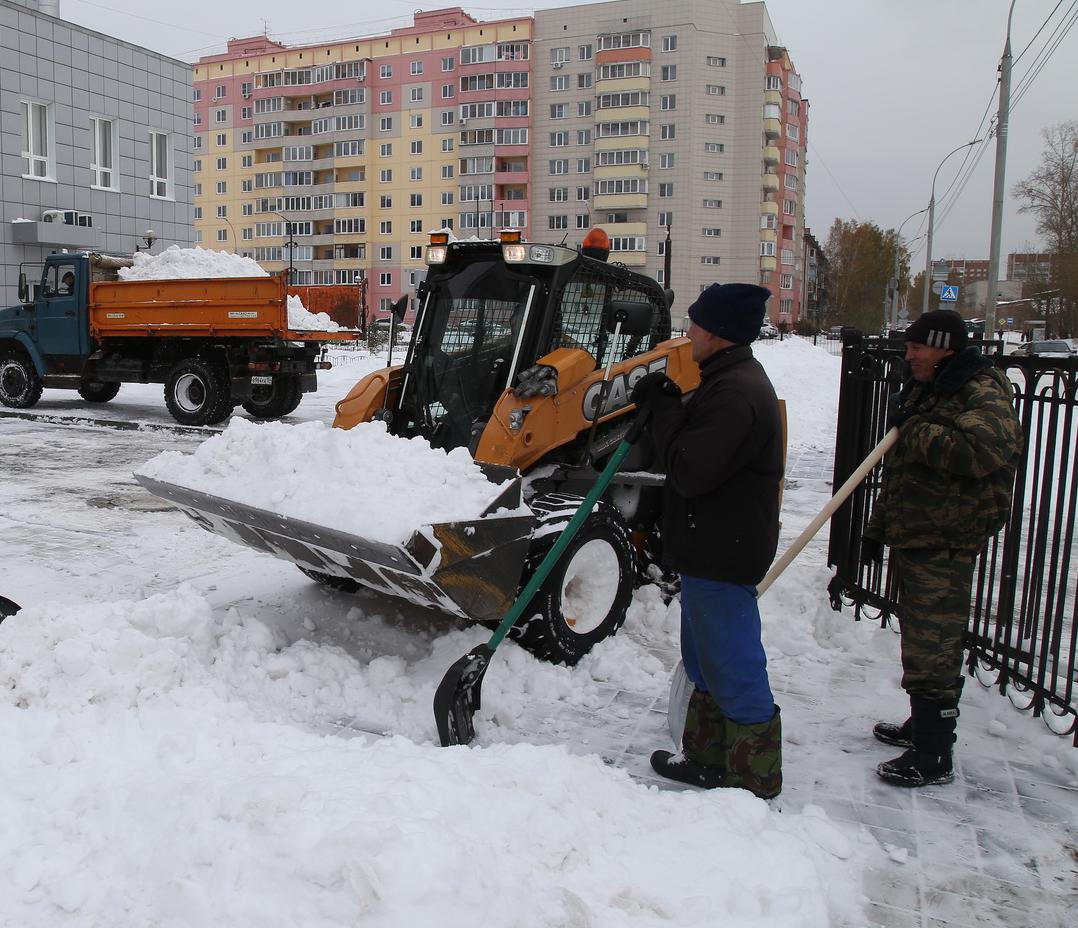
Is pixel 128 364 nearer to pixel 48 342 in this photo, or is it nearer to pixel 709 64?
pixel 48 342

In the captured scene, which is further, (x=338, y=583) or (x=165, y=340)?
(x=165, y=340)

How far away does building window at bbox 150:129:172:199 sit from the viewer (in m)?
23.5

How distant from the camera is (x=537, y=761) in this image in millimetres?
3135

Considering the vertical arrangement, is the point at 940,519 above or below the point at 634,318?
below

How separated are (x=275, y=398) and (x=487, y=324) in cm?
974

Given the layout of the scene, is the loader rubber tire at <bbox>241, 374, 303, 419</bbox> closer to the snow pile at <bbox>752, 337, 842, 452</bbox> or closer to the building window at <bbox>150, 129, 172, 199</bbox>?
the snow pile at <bbox>752, 337, 842, 452</bbox>

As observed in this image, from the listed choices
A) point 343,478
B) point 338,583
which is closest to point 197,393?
point 338,583

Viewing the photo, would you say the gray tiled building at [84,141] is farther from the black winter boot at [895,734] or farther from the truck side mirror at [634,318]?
the black winter boot at [895,734]

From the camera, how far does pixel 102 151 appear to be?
22.3 metres

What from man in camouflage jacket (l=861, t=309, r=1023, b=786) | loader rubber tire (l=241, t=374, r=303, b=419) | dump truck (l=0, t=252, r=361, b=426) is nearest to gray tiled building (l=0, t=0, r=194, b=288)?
dump truck (l=0, t=252, r=361, b=426)

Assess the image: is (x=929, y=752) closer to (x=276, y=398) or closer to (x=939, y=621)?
(x=939, y=621)

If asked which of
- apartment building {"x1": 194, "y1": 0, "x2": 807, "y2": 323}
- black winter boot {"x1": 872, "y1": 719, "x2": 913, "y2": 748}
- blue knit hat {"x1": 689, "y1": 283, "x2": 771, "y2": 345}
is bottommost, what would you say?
black winter boot {"x1": 872, "y1": 719, "x2": 913, "y2": 748}

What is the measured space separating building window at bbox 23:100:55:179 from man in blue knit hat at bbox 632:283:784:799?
21968mm

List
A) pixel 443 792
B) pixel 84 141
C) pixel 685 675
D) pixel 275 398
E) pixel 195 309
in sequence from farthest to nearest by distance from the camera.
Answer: pixel 84 141, pixel 275 398, pixel 195 309, pixel 685 675, pixel 443 792
